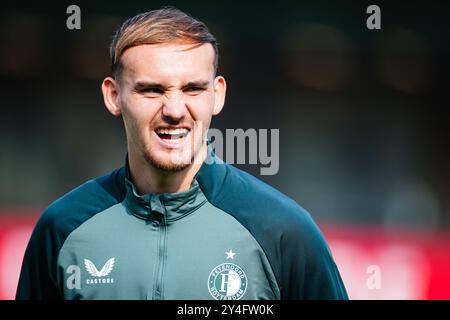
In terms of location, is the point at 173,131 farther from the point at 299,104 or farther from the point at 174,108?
the point at 299,104

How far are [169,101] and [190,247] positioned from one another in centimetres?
57

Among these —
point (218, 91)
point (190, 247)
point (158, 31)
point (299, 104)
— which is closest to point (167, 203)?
point (190, 247)

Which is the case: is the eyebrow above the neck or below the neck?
above

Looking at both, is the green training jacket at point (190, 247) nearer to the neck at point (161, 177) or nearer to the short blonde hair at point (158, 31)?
Result: the neck at point (161, 177)

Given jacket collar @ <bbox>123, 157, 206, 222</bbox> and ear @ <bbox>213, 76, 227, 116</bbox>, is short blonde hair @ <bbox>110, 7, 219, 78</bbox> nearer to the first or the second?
ear @ <bbox>213, 76, 227, 116</bbox>

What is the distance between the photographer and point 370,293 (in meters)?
6.36

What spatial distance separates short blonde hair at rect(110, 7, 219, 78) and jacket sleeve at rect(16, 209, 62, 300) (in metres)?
0.69

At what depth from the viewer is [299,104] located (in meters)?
7.14

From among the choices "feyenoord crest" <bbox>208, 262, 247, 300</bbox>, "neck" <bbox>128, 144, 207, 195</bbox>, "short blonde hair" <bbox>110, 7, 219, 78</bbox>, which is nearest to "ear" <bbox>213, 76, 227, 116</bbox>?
"short blonde hair" <bbox>110, 7, 219, 78</bbox>

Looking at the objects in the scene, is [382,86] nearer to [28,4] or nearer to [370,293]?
[370,293]

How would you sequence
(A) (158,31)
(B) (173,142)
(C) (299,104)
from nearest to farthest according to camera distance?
(B) (173,142) < (A) (158,31) < (C) (299,104)

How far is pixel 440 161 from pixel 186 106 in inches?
194

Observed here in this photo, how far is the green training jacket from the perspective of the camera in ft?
10.1
